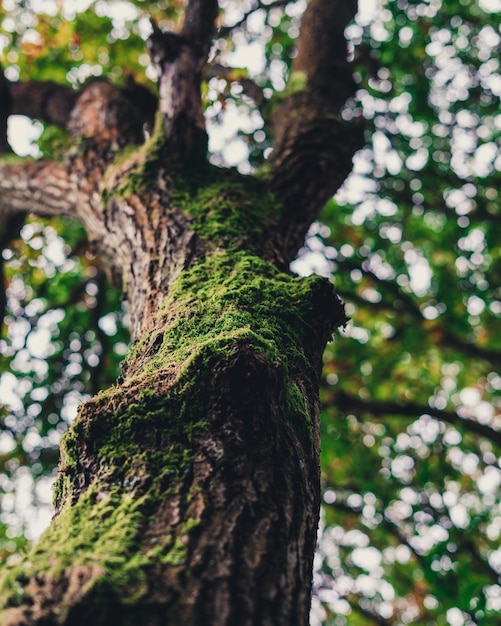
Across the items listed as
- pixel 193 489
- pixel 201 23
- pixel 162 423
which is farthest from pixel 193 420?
pixel 201 23

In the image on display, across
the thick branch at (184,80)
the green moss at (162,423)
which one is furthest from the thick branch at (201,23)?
the green moss at (162,423)

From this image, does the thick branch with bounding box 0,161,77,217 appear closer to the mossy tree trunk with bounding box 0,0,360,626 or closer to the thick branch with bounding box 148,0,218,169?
the mossy tree trunk with bounding box 0,0,360,626

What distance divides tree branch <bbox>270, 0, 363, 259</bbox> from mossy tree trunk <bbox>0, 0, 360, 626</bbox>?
0.03 meters

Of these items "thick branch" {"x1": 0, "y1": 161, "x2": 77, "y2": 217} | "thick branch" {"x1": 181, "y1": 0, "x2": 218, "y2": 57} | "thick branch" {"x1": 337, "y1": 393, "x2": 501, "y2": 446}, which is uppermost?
"thick branch" {"x1": 181, "y1": 0, "x2": 218, "y2": 57}

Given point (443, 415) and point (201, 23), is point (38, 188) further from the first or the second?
point (443, 415)

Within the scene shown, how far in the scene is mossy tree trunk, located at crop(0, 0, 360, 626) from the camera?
1.52m

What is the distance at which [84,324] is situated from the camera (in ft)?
25.0

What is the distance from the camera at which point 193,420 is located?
2029 millimetres

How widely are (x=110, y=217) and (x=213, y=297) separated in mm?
1594

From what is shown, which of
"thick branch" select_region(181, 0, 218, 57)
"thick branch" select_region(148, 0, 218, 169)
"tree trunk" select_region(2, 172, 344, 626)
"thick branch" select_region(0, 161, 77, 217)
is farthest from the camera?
"thick branch" select_region(0, 161, 77, 217)

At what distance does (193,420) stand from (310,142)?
2.89m

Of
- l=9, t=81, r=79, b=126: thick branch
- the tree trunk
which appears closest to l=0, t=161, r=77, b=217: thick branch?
l=9, t=81, r=79, b=126: thick branch

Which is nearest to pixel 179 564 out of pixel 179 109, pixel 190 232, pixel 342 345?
pixel 190 232

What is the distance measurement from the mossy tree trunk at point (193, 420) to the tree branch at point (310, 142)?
31 millimetres
